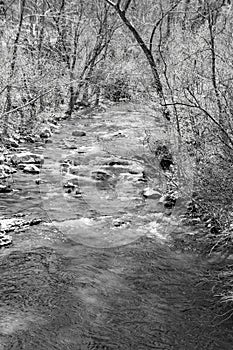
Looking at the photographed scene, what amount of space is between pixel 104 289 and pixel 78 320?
74cm

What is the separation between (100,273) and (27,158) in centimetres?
590

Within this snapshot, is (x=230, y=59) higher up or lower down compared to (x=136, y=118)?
higher up

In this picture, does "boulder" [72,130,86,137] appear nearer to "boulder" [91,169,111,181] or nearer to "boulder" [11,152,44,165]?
"boulder" [11,152,44,165]

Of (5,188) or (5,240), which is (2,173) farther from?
(5,240)

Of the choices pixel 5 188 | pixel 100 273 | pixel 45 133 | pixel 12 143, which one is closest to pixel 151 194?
pixel 5 188

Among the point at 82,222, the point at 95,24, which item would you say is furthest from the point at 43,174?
the point at 95,24

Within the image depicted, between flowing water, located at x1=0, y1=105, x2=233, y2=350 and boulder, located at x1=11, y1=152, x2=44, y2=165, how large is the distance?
2.58 ft

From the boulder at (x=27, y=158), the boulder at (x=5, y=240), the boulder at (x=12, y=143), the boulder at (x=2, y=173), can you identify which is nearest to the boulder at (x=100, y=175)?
the boulder at (x=27, y=158)

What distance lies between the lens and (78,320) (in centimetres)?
470

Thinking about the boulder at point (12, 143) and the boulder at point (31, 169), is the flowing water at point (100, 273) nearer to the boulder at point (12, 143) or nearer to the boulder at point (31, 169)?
the boulder at point (31, 169)

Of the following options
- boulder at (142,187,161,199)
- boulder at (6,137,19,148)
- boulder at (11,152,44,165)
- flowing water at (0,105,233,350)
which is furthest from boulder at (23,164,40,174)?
boulder at (142,187,161,199)

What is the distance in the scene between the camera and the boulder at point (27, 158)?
35.2ft

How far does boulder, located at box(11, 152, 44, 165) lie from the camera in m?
10.7

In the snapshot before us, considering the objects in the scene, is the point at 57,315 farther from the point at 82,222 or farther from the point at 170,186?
the point at 170,186
